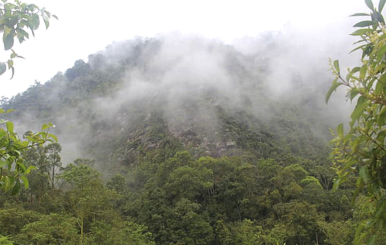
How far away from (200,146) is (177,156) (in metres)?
11.8

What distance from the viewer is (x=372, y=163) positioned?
4.20 feet

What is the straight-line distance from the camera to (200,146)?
3547cm

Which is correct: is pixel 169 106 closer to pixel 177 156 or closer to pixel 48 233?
pixel 177 156

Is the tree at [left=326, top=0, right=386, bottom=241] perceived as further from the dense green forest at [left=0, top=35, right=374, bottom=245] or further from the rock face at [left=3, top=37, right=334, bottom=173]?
the rock face at [left=3, top=37, right=334, bottom=173]

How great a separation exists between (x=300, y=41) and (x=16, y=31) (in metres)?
75.2

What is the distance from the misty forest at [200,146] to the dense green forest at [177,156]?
0.38 ft

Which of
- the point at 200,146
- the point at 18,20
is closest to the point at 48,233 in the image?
the point at 18,20

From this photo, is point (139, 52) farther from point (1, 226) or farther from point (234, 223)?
point (1, 226)

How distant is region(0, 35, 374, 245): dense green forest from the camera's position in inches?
519

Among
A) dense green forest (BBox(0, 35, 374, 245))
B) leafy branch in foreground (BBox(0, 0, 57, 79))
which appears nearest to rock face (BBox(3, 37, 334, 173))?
dense green forest (BBox(0, 35, 374, 245))

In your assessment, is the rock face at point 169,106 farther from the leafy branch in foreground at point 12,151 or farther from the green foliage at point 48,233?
the leafy branch in foreground at point 12,151

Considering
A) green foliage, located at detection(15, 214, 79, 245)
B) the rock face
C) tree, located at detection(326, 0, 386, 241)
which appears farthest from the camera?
the rock face

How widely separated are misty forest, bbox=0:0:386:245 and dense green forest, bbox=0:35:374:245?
0.11 meters

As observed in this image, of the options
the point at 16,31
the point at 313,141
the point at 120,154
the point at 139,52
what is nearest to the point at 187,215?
the point at 16,31
